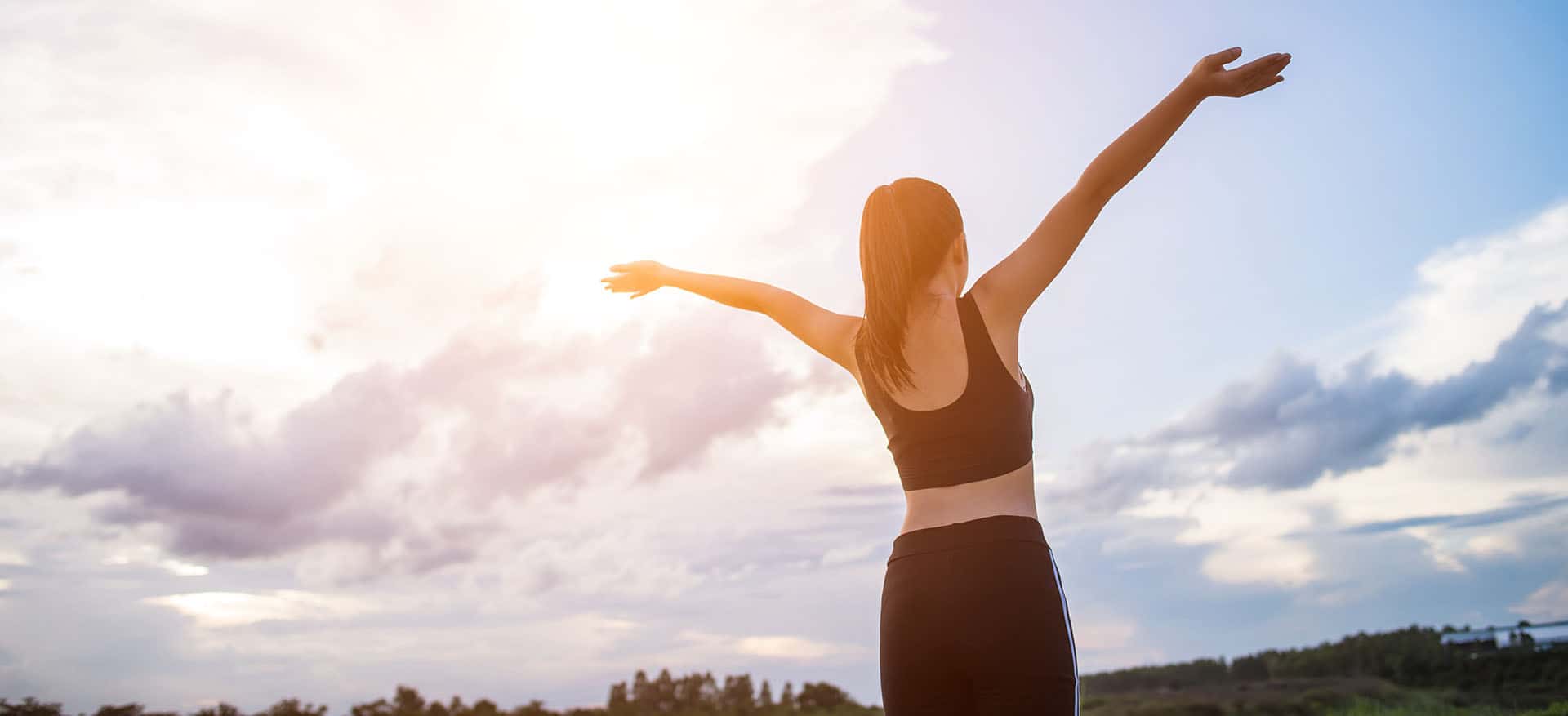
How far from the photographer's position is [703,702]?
1473 centimetres

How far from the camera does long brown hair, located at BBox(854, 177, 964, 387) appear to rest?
3357 millimetres

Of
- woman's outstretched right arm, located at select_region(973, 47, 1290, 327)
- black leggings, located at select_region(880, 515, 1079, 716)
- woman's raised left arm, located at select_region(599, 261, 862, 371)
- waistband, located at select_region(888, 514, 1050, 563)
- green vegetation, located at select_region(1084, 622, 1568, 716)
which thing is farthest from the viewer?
green vegetation, located at select_region(1084, 622, 1568, 716)

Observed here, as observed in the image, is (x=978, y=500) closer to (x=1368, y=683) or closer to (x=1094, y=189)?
(x=1094, y=189)

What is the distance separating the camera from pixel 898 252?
3355 millimetres

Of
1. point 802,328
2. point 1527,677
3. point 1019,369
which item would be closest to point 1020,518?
point 1019,369

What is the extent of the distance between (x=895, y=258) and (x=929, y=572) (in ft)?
3.51

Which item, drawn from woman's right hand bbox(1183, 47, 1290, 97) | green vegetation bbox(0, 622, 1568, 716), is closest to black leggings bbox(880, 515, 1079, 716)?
woman's right hand bbox(1183, 47, 1290, 97)

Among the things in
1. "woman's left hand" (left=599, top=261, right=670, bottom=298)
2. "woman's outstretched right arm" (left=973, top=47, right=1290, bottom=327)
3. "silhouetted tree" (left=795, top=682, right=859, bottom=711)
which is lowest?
"silhouetted tree" (left=795, top=682, right=859, bottom=711)

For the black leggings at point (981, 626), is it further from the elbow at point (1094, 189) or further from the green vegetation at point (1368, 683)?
the green vegetation at point (1368, 683)

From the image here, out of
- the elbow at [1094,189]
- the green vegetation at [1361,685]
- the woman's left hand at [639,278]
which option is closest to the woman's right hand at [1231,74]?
the elbow at [1094,189]

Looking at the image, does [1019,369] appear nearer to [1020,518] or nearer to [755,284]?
[1020,518]

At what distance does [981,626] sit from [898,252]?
1271 mm

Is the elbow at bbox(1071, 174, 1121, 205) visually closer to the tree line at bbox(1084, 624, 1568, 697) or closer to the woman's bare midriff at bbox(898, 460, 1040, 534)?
the woman's bare midriff at bbox(898, 460, 1040, 534)

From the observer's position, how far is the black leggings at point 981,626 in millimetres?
2996
